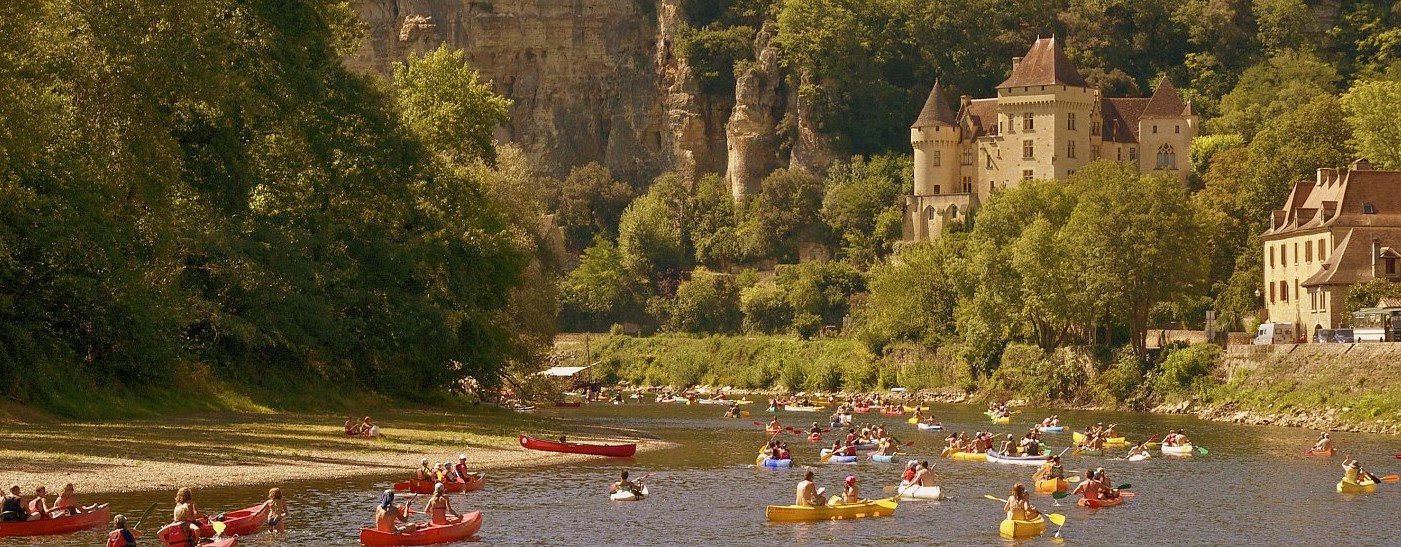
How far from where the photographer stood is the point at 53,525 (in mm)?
36750

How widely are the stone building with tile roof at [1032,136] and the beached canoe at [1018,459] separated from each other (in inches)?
2725

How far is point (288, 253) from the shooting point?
63000mm

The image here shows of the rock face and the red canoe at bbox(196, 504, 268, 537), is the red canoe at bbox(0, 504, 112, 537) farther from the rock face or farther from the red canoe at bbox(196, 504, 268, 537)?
the rock face

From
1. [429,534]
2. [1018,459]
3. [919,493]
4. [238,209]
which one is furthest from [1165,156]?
[429,534]

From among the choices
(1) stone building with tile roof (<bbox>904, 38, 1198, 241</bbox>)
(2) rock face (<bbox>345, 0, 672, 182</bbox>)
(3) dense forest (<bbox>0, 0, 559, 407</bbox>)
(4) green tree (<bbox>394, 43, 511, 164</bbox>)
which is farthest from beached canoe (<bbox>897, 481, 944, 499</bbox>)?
(2) rock face (<bbox>345, 0, 672, 182</bbox>)

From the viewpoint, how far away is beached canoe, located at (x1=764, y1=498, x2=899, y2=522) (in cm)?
4428

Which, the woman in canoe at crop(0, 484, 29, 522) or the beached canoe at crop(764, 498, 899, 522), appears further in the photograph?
the beached canoe at crop(764, 498, 899, 522)

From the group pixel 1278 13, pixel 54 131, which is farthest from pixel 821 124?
pixel 54 131

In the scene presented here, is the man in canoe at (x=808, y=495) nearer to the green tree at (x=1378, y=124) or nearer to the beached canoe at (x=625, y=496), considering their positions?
the beached canoe at (x=625, y=496)

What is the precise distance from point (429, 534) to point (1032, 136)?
9761cm

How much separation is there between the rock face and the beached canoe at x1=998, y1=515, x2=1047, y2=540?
413 feet

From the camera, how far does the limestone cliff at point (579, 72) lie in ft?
541

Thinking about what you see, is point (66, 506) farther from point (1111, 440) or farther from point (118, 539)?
point (1111, 440)

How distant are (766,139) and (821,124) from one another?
7259 millimetres
